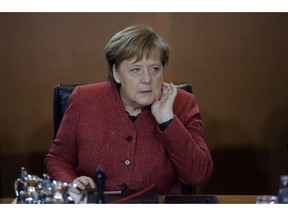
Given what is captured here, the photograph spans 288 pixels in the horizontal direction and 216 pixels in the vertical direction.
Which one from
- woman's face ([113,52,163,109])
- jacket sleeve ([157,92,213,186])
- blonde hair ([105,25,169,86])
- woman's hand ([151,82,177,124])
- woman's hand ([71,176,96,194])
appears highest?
blonde hair ([105,25,169,86])

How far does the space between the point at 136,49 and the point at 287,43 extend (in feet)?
4.73

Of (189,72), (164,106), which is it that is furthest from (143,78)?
(189,72)

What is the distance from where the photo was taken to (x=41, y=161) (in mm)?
2777

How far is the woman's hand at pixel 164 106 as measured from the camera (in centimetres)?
155

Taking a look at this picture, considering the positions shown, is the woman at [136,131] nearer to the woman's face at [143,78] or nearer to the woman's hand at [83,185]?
the woman's face at [143,78]

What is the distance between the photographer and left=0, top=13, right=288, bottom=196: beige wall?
8.63 ft

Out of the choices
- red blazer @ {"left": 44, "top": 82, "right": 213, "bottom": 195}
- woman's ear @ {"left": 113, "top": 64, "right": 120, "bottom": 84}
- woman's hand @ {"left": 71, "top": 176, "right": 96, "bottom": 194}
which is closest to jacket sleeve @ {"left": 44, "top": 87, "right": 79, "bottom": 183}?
red blazer @ {"left": 44, "top": 82, "right": 213, "bottom": 195}

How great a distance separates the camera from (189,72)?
269cm

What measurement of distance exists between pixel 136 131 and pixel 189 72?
1.17 meters

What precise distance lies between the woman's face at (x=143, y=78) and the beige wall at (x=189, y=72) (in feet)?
3.70

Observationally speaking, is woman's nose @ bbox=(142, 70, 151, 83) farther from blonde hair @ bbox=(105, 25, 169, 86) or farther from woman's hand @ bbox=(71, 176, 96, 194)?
woman's hand @ bbox=(71, 176, 96, 194)

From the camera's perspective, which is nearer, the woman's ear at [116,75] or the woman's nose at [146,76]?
the woman's nose at [146,76]

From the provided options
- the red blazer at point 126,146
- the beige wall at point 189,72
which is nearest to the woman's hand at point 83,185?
the red blazer at point 126,146

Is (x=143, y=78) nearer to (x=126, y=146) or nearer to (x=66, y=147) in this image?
(x=126, y=146)
